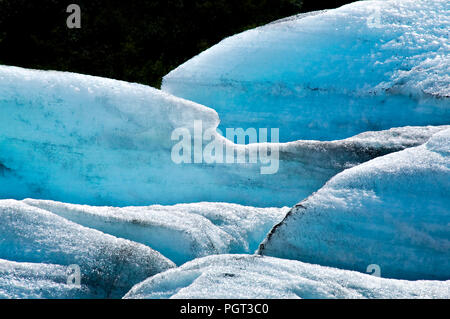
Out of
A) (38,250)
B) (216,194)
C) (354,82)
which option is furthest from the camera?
(354,82)

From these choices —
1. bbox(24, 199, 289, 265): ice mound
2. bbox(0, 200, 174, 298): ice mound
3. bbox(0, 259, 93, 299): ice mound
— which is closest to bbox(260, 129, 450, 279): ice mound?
bbox(24, 199, 289, 265): ice mound

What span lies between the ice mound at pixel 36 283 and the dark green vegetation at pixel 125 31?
6.68 m

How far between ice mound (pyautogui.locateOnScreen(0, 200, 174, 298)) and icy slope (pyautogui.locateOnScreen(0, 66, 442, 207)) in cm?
54

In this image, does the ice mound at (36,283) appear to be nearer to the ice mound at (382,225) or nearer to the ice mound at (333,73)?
the ice mound at (382,225)

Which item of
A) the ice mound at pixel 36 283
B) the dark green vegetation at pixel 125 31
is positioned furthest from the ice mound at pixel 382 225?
the dark green vegetation at pixel 125 31

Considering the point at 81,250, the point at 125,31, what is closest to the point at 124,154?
the point at 81,250

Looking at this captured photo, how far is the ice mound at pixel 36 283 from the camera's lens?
2078mm

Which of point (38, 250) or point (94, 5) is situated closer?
point (38, 250)

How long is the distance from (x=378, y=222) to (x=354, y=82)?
121 cm

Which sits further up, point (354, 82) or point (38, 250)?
point (354, 82)
